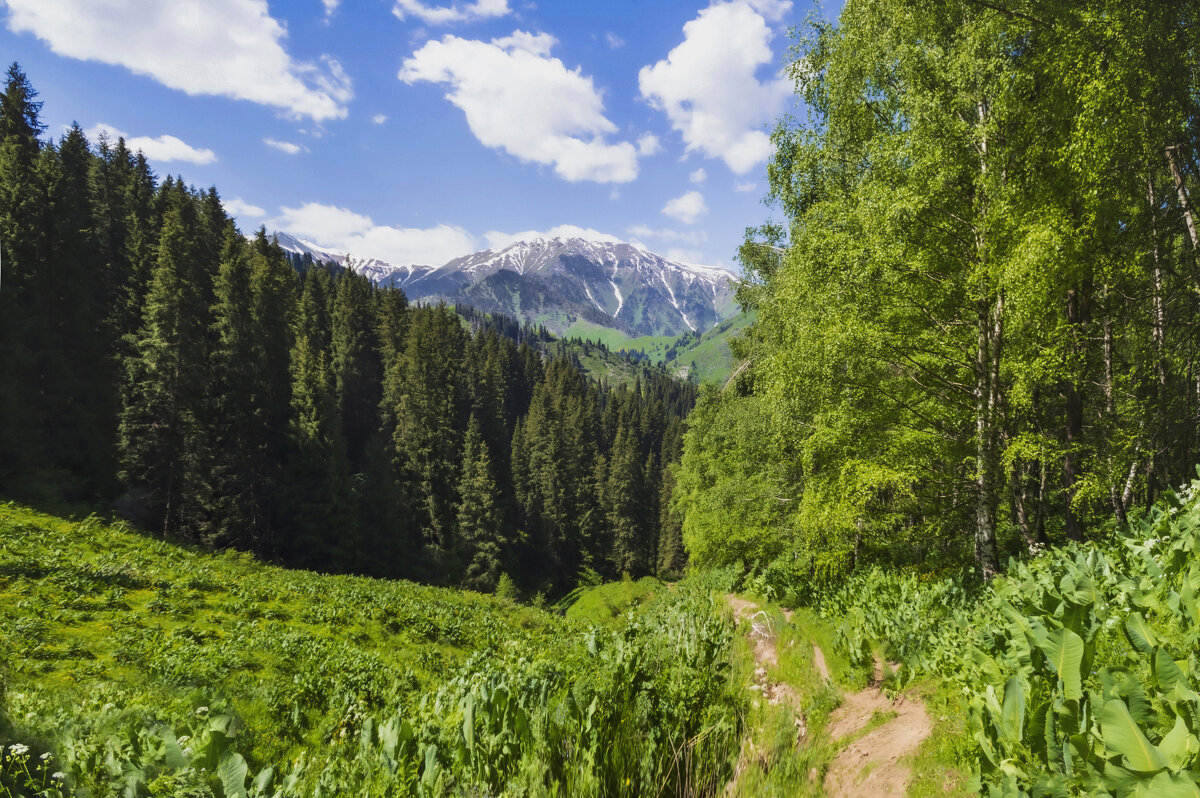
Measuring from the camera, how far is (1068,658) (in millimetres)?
2516

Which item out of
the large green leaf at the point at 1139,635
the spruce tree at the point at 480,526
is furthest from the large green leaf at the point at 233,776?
the spruce tree at the point at 480,526

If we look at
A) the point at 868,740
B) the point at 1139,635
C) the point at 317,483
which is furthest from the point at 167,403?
the point at 1139,635

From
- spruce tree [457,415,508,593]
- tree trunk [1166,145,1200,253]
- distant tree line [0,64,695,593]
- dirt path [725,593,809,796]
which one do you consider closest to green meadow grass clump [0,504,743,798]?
dirt path [725,593,809,796]

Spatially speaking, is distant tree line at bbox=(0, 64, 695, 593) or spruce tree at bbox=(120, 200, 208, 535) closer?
distant tree line at bbox=(0, 64, 695, 593)

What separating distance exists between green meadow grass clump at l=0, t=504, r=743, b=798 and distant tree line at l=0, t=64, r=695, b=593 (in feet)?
44.6

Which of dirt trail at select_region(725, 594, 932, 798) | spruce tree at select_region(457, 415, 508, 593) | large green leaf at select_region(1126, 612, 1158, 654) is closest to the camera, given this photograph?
large green leaf at select_region(1126, 612, 1158, 654)

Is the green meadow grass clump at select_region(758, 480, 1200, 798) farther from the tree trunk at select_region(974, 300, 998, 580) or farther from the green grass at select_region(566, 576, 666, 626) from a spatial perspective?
the green grass at select_region(566, 576, 666, 626)

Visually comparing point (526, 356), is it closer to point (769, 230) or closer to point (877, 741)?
point (769, 230)

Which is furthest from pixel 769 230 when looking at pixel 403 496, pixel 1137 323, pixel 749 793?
pixel 403 496

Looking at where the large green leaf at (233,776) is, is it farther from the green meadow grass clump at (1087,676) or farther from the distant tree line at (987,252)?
the distant tree line at (987,252)

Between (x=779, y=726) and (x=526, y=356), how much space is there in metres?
101

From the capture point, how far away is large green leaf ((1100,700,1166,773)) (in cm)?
167

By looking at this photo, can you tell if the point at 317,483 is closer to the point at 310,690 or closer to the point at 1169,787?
the point at 310,690

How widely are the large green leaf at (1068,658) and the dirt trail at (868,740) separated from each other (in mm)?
1677
